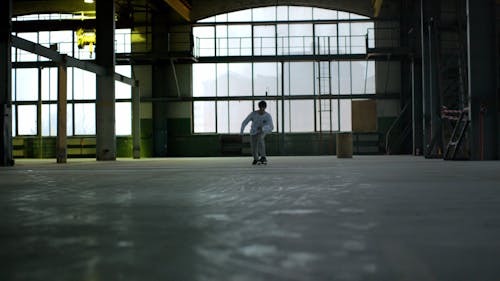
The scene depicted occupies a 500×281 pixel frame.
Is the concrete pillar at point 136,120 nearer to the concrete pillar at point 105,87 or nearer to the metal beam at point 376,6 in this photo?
the concrete pillar at point 105,87

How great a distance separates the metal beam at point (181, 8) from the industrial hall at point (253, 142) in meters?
0.12

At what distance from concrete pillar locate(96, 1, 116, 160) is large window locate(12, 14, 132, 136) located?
706 centimetres

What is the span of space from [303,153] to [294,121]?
5.96 ft

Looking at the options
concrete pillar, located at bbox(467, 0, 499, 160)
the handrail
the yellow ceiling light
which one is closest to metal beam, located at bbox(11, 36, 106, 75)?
the yellow ceiling light

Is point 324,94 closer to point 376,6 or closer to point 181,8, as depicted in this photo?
point 376,6

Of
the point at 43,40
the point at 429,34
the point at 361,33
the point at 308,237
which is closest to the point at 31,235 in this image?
the point at 308,237

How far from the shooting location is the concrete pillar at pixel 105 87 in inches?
730

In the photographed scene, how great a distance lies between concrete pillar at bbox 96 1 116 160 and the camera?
18.5 meters

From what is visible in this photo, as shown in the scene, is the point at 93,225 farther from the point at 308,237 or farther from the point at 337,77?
the point at 337,77

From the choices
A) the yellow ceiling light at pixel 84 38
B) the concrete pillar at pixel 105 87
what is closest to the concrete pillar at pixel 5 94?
the concrete pillar at pixel 105 87

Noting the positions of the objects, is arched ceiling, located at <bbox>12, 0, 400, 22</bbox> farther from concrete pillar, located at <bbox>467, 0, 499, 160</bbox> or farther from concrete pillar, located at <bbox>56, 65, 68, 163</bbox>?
concrete pillar, located at <bbox>467, 0, 499, 160</bbox>

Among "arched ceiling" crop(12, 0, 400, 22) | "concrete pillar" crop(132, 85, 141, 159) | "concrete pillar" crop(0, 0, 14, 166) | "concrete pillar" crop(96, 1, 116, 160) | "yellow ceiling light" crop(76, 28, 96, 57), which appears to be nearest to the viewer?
"concrete pillar" crop(0, 0, 14, 166)

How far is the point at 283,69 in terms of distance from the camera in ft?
85.4

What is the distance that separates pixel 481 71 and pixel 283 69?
552 inches
